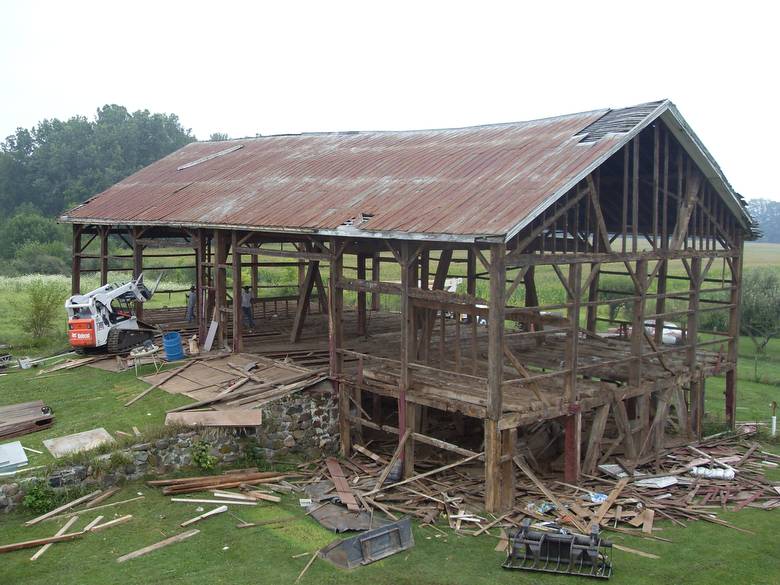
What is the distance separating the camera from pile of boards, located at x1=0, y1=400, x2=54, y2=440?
56.7 ft

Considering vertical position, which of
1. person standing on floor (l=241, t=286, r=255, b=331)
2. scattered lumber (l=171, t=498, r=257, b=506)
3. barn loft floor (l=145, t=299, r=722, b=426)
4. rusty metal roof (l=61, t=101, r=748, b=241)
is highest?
rusty metal roof (l=61, t=101, r=748, b=241)

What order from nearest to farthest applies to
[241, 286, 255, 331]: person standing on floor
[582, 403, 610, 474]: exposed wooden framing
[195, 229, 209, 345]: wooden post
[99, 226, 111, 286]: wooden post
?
[582, 403, 610, 474]: exposed wooden framing < [195, 229, 209, 345]: wooden post < [241, 286, 255, 331]: person standing on floor < [99, 226, 111, 286]: wooden post

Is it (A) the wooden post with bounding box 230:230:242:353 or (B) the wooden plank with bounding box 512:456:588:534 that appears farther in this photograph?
(A) the wooden post with bounding box 230:230:242:353

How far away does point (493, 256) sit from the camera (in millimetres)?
14734

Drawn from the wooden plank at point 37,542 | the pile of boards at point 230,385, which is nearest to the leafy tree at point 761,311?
the pile of boards at point 230,385

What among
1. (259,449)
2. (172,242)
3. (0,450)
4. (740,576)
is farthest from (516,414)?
(172,242)

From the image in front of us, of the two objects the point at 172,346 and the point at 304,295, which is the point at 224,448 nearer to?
the point at 172,346

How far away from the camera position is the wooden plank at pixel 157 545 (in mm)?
12999

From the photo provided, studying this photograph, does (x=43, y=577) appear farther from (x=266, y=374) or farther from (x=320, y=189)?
(x=320, y=189)

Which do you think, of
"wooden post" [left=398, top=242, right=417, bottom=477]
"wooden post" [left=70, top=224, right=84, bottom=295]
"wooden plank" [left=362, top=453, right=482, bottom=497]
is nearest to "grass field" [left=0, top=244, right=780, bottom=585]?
"wooden plank" [left=362, top=453, right=482, bottom=497]

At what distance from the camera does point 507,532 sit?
47.2ft

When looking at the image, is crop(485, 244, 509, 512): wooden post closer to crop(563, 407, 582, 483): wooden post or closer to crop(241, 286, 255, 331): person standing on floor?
crop(563, 407, 582, 483): wooden post

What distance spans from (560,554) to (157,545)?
6996 mm

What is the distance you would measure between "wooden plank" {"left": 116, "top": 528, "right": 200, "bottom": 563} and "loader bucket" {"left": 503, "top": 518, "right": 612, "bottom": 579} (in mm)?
5690
